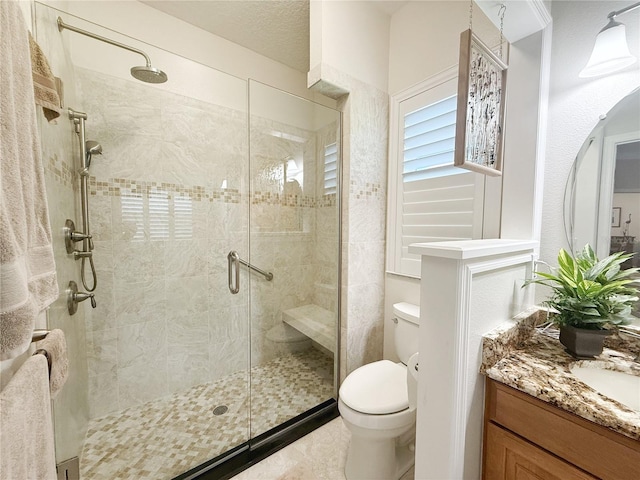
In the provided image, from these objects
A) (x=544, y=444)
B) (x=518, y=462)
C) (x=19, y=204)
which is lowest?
(x=518, y=462)

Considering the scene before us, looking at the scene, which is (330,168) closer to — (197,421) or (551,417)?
(551,417)

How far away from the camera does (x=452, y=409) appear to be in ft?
2.81

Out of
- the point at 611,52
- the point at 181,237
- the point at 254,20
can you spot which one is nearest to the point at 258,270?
the point at 181,237

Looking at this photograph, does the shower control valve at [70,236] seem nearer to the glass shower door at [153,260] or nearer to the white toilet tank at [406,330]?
the glass shower door at [153,260]

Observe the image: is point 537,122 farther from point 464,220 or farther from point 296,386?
point 296,386

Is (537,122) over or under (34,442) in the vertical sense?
over

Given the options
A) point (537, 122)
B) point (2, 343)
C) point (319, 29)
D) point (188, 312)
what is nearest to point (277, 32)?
point (319, 29)

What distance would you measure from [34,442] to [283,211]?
5.63 feet

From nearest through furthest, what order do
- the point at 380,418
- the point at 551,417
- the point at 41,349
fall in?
1. the point at 41,349
2. the point at 551,417
3. the point at 380,418

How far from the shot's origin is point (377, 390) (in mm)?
1343

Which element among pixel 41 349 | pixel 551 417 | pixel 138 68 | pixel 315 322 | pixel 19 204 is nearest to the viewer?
pixel 19 204

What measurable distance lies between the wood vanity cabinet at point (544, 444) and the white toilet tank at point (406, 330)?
635 millimetres

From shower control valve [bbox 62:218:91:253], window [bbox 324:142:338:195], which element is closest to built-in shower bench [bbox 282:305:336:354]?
window [bbox 324:142:338:195]

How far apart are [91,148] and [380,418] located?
212cm
